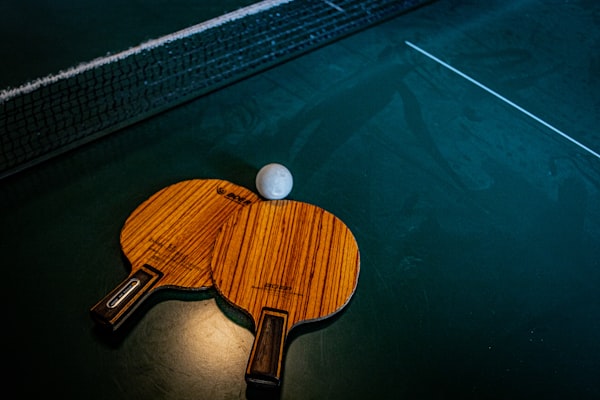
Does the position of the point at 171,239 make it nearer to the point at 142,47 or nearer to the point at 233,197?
the point at 233,197

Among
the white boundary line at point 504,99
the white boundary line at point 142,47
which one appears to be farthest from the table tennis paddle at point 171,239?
the white boundary line at point 504,99

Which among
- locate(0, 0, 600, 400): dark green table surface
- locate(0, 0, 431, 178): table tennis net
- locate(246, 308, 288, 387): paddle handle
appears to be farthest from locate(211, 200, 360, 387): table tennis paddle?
locate(0, 0, 431, 178): table tennis net

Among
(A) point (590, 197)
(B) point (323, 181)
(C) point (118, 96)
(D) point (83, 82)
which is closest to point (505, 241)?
(A) point (590, 197)

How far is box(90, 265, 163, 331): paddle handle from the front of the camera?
6.07ft

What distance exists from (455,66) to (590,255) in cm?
172

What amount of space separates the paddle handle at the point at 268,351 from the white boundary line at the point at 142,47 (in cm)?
218

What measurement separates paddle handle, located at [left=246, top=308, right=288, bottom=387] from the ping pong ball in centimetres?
62

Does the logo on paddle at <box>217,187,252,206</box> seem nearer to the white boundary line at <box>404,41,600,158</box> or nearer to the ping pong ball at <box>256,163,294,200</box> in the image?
the ping pong ball at <box>256,163,294,200</box>

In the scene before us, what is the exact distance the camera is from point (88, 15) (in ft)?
12.5

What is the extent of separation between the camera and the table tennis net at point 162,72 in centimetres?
272

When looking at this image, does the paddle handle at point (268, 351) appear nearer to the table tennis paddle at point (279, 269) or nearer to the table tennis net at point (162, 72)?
the table tennis paddle at point (279, 269)

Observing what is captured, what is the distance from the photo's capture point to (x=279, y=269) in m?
2.04

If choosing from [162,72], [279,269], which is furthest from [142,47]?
[279,269]

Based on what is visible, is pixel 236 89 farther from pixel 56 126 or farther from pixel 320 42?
pixel 56 126
